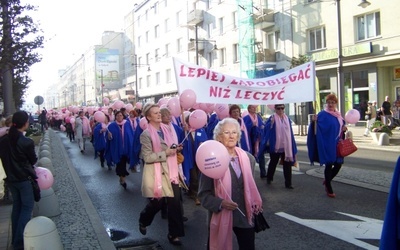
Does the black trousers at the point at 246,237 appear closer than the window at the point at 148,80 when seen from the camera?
Yes

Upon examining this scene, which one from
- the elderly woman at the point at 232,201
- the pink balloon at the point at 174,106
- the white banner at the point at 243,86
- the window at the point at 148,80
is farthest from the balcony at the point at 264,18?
the window at the point at 148,80

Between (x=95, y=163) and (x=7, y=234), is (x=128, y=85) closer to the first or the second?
(x=95, y=163)

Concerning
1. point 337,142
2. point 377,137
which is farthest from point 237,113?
point 377,137

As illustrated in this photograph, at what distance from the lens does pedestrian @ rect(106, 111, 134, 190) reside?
991 cm

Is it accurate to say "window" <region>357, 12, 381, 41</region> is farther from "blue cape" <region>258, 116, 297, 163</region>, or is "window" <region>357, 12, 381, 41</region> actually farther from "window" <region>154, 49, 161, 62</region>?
"window" <region>154, 49, 161, 62</region>

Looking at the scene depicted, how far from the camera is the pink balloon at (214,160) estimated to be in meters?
3.42

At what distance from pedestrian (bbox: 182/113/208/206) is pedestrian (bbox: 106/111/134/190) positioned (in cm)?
208

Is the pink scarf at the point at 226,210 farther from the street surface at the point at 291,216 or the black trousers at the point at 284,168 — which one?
the black trousers at the point at 284,168

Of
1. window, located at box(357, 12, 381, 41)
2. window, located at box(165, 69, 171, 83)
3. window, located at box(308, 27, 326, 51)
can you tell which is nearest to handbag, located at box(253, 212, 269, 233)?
window, located at box(357, 12, 381, 41)

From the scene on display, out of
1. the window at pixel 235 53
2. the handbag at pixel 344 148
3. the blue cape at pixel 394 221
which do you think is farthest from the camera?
the window at pixel 235 53

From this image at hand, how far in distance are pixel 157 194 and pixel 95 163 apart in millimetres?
10146

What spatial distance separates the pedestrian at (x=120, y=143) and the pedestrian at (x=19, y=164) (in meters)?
4.39

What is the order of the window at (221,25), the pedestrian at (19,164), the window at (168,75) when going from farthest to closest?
the window at (168,75), the window at (221,25), the pedestrian at (19,164)

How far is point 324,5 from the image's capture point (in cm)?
2594
